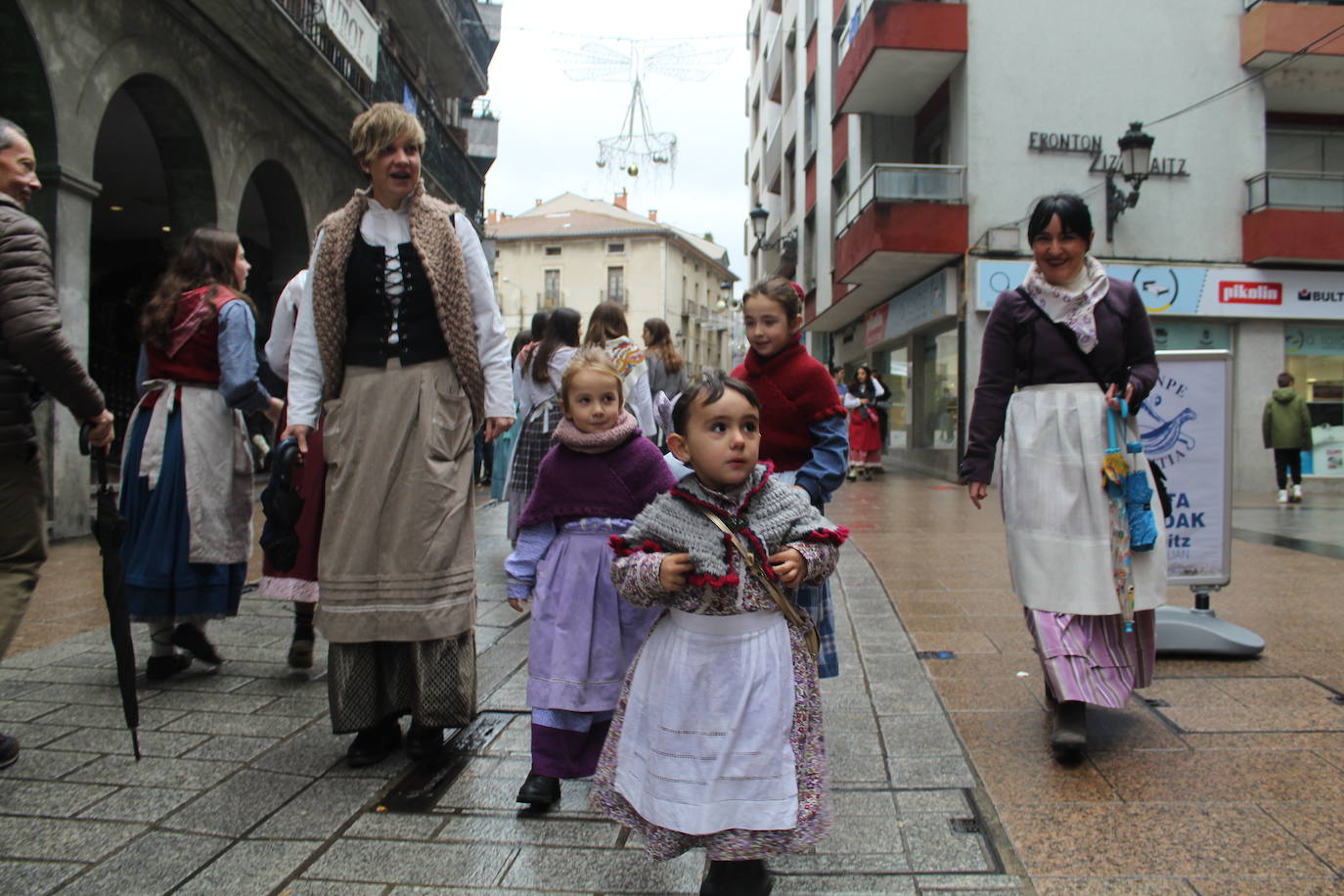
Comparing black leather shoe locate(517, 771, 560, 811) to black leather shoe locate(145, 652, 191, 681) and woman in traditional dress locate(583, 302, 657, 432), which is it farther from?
woman in traditional dress locate(583, 302, 657, 432)

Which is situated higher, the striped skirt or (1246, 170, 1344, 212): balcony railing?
(1246, 170, 1344, 212): balcony railing

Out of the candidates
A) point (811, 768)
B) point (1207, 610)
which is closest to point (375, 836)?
point (811, 768)

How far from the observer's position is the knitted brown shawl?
3166 millimetres

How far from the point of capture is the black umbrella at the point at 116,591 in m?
2.88

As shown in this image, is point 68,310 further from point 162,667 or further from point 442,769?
point 442,769

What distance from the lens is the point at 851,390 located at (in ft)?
55.9

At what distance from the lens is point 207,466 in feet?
13.3

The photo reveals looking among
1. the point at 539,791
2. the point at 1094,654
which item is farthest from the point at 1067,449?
the point at 539,791

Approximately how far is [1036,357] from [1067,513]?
0.54 metres

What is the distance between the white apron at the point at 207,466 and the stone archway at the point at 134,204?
105 cm

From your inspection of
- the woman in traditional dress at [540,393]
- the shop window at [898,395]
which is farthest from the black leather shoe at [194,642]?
the shop window at [898,395]

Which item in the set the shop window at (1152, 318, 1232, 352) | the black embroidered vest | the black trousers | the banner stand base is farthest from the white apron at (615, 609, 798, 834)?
the shop window at (1152, 318, 1232, 352)

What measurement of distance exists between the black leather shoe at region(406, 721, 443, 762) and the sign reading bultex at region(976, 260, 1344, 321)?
1420 cm

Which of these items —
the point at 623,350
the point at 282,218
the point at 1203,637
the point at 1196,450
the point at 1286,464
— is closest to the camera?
the point at 1203,637
